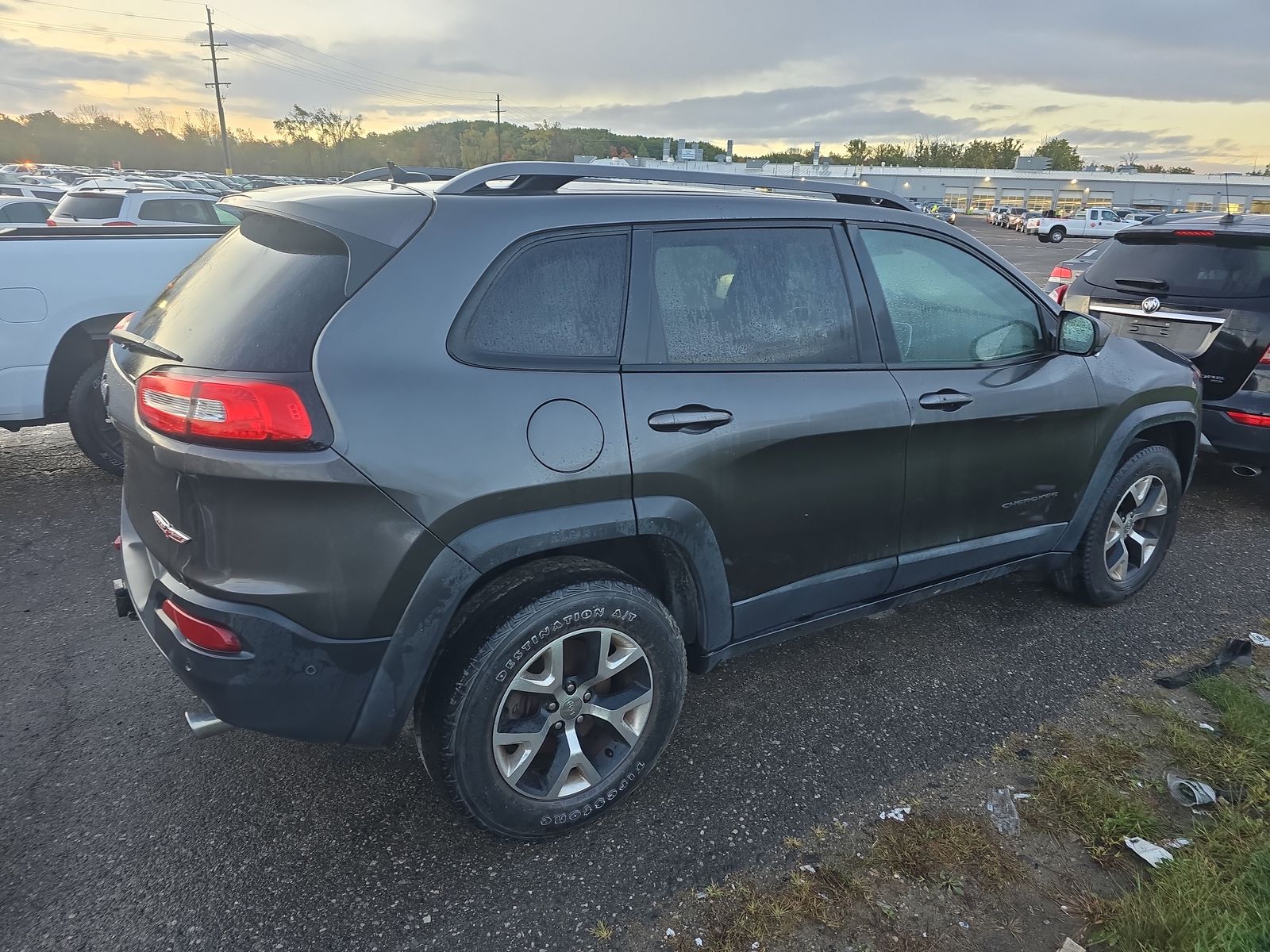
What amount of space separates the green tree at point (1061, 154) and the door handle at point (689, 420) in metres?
152

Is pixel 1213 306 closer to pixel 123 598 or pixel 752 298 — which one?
pixel 752 298

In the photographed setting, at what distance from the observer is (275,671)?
2.02 m

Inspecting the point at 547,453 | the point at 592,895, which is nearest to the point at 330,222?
the point at 547,453

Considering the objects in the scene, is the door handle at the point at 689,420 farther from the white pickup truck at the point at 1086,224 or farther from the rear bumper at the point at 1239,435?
the white pickup truck at the point at 1086,224

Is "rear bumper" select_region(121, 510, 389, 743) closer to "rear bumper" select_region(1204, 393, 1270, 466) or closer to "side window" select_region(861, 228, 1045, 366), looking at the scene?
"side window" select_region(861, 228, 1045, 366)

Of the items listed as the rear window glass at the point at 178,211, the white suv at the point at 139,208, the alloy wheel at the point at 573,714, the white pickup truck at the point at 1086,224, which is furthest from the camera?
the white pickup truck at the point at 1086,224

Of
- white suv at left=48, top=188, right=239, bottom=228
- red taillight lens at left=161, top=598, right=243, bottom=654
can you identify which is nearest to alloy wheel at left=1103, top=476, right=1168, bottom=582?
red taillight lens at left=161, top=598, right=243, bottom=654

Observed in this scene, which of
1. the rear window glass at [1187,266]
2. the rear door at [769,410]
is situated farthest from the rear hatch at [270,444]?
the rear window glass at [1187,266]

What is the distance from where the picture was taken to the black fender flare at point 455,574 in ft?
6.83

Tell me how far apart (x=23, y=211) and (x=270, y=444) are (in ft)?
55.9

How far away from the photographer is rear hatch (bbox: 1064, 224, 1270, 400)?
4832 millimetres

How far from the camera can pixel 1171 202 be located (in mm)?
78562

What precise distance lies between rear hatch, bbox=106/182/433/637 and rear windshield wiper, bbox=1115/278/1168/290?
16.6 ft

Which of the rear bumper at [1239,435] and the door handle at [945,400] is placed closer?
the door handle at [945,400]
